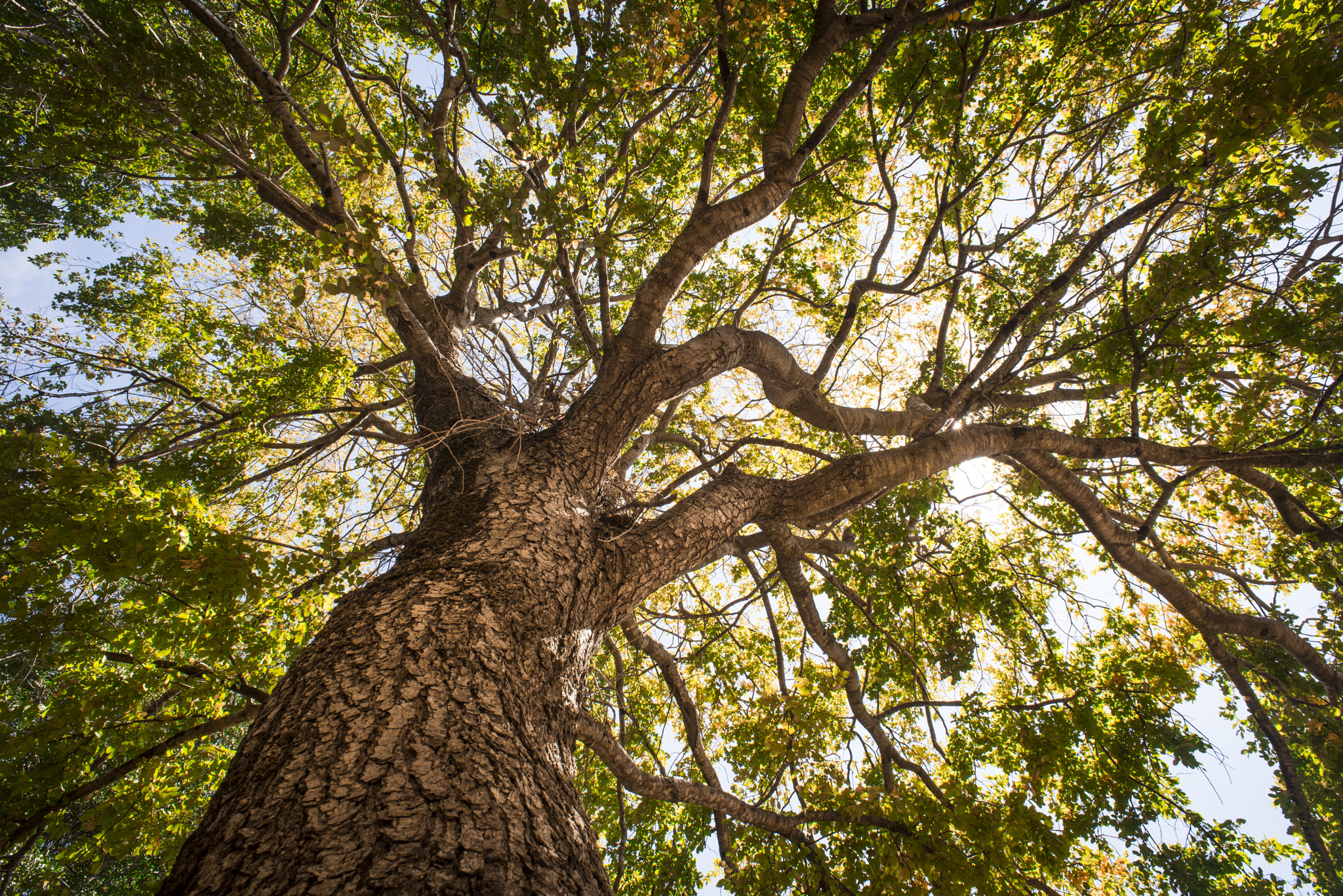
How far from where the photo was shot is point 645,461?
6414 millimetres

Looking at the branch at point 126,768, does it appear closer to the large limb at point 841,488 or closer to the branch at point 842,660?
the large limb at point 841,488

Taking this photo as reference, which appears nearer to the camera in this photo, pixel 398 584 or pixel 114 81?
pixel 398 584

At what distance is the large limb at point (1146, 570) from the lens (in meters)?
3.71

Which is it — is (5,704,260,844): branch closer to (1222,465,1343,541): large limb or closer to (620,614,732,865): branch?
(620,614,732,865): branch

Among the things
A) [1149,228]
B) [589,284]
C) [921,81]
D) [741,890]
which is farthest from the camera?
[921,81]

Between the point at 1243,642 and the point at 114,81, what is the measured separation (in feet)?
30.4

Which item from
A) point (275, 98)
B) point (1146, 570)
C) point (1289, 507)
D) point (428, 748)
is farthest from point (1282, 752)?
point (275, 98)

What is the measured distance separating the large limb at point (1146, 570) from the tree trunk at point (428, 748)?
12.3ft

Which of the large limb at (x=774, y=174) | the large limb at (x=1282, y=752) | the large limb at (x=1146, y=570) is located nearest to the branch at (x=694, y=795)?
the large limb at (x=774, y=174)

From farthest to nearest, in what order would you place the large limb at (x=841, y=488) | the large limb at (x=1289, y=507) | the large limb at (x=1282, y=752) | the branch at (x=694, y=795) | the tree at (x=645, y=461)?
the large limb at (x=1289, y=507)
the large limb at (x=1282, y=752)
the branch at (x=694, y=795)
the large limb at (x=841, y=488)
the tree at (x=645, y=461)

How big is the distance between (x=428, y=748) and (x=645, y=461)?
17.1ft

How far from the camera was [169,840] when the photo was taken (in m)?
2.79

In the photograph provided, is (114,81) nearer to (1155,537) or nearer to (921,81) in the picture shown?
(921,81)

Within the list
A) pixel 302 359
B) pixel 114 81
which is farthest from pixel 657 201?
pixel 114 81
